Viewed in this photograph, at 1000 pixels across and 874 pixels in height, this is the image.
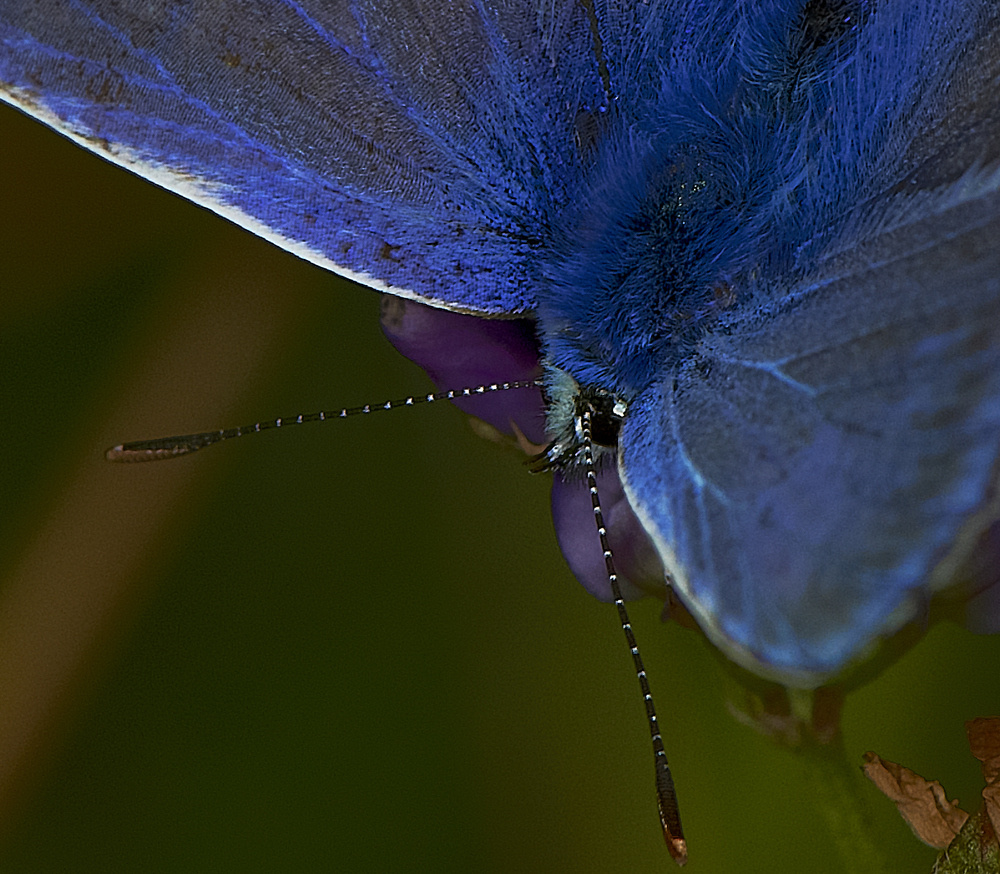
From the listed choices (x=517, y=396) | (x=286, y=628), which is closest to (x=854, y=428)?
(x=517, y=396)

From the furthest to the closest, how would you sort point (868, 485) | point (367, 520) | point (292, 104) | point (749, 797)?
point (367, 520) < point (749, 797) < point (292, 104) < point (868, 485)

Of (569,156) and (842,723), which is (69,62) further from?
(842,723)

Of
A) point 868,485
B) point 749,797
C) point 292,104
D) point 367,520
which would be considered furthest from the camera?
point 367,520

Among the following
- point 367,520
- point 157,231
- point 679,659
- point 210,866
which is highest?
point 157,231

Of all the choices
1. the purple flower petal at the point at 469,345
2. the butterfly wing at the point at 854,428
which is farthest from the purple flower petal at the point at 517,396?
the butterfly wing at the point at 854,428

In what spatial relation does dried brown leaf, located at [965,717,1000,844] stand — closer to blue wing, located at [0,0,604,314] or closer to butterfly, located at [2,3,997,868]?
butterfly, located at [2,3,997,868]

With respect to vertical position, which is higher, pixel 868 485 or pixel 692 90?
pixel 692 90

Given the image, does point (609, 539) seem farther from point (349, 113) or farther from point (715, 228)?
point (349, 113)

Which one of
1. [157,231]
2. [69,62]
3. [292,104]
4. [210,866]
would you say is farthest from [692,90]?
[210,866]
